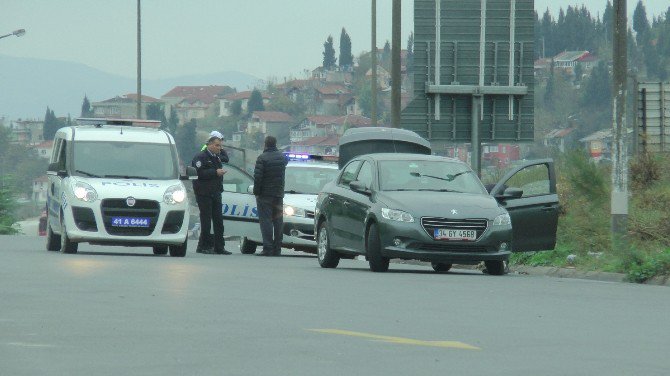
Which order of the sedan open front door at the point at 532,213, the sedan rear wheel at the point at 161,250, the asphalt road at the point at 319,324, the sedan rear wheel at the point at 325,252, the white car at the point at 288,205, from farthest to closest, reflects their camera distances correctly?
the white car at the point at 288,205, the sedan rear wheel at the point at 161,250, the sedan rear wheel at the point at 325,252, the sedan open front door at the point at 532,213, the asphalt road at the point at 319,324

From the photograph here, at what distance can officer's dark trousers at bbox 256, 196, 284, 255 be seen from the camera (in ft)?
92.7

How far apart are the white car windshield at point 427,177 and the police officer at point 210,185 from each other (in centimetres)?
588

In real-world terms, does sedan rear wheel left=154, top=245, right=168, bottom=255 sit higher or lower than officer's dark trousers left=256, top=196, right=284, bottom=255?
lower

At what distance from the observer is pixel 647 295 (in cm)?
1748

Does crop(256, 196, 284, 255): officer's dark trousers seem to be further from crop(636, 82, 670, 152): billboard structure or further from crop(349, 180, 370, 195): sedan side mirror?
crop(636, 82, 670, 152): billboard structure

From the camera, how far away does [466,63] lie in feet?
103

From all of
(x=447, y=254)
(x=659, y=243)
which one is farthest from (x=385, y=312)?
(x=659, y=243)

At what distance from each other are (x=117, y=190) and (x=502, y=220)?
707cm

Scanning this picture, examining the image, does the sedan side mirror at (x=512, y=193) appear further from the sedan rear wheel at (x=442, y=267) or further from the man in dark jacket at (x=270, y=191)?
the man in dark jacket at (x=270, y=191)

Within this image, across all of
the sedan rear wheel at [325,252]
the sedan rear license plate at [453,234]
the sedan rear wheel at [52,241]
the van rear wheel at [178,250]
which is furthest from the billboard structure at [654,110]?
the sedan rear license plate at [453,234]

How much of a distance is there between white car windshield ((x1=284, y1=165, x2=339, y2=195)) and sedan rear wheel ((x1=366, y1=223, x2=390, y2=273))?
29.4 feet

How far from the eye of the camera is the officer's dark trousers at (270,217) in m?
28.3

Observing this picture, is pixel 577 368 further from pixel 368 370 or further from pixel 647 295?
pixel 647 295

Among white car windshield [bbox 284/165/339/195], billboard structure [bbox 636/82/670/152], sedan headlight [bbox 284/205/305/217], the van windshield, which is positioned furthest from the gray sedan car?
billboard structure [bbox 636/82/670/152]
